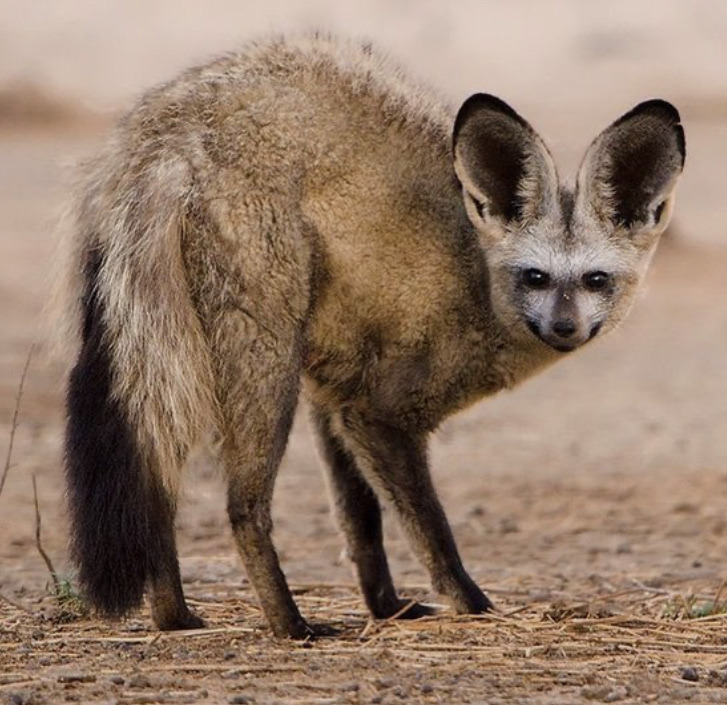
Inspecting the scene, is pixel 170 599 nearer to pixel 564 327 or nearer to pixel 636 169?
pixel 564 327

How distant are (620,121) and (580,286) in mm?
646

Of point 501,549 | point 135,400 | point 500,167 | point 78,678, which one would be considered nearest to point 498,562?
point 501,549

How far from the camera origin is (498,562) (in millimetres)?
9211

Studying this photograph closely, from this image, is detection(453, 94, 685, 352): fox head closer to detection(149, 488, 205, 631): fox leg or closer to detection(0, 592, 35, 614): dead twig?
detection(149, 488, 205, 631): fox leg

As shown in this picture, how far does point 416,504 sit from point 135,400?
A: 125cm

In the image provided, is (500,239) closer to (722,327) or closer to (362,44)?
(362,44)

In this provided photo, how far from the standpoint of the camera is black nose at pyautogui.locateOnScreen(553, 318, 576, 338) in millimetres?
6883

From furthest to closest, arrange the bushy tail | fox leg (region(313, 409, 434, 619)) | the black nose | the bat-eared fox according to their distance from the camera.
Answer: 1. fox leg (region(313, 409, 434, 619))
2. the black nose
3. the bat-eared fox
4. the bushy tail

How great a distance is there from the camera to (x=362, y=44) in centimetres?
759

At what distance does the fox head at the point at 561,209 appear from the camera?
276 inches

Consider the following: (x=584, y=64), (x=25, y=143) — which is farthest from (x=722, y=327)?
(x=584, y=64)

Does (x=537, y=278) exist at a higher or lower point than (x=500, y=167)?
lower

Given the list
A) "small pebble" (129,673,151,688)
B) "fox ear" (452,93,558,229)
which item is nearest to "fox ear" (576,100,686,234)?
"fox ear" (452,93,558,229)

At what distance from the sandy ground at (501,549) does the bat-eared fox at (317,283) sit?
413 mm
